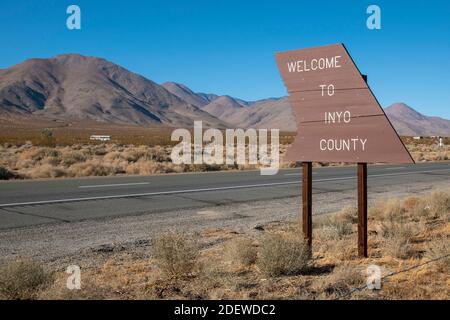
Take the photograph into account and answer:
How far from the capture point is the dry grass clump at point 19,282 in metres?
4.81

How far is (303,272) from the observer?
5891 millimetres

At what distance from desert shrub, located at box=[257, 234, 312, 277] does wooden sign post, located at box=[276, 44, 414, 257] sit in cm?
96

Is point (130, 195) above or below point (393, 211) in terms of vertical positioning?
above

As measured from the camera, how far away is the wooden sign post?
6.39 meters

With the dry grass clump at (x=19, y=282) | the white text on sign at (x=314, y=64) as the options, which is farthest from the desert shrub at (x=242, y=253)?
the white text on sign at (x=314, y=64)

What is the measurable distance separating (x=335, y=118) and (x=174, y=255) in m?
2.86

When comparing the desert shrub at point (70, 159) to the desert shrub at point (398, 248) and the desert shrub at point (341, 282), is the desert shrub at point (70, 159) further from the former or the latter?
the desert shrub at point (341, 282)

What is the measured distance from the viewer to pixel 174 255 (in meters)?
5.85

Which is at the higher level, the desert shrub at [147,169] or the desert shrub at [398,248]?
the desert shrub at [147,169]

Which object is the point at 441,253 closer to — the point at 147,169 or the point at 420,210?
the point at 420,210

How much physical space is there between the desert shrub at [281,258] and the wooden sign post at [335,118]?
0.96 meters
